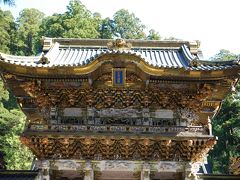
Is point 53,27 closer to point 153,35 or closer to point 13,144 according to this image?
Answer: point 153,35

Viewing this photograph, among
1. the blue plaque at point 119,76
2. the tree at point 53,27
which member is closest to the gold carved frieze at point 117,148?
the blue plaque at point 119,76

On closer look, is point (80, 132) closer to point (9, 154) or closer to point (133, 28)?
point (9, 154)

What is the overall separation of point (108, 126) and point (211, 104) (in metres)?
4.04

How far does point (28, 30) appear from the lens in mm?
57375

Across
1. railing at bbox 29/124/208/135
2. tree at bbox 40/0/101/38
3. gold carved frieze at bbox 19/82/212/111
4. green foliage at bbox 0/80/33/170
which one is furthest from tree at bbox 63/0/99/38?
railing at bbox 29/124/208/135

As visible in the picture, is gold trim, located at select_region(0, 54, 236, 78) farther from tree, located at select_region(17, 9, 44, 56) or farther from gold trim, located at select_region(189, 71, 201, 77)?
tree, located at select_region(17, 9, 44, 56)

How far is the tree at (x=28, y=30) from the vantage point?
53103mm

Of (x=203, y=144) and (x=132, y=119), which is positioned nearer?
(x=203, y=144)

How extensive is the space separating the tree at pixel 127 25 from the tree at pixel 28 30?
12.2m

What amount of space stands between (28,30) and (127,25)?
49.9ft

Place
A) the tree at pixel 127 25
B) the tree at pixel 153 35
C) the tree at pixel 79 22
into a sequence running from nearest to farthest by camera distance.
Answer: the tree at pixel 79 22 < the tree at pixel 153 35 < the tree at pixel 127 25

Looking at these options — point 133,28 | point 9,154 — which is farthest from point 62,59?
point 133,28

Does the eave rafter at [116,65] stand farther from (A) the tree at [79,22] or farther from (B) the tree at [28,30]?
(B) the tree at [28,30]

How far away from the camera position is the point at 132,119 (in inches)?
472
